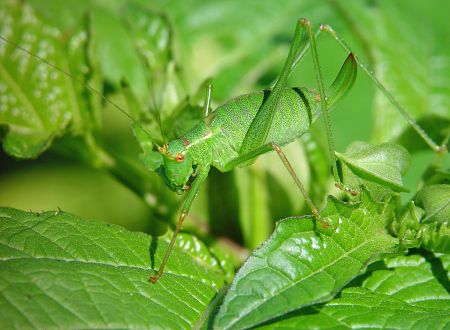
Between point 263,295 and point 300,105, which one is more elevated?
point 300,105

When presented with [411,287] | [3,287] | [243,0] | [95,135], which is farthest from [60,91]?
[243,0]

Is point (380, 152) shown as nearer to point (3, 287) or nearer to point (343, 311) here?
point (343, 311)

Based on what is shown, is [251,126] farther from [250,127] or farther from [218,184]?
[218,184]

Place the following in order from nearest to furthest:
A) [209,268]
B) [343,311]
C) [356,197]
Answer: [343,311], [356,197], [209,268]

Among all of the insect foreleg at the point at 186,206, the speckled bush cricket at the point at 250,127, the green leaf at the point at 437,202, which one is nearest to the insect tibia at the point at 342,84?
the speckled bush cricket at the point at 250,127

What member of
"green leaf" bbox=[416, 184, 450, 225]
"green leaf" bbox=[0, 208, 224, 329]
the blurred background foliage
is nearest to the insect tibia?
the blurred background foliage

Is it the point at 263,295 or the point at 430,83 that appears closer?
the point at 263,295

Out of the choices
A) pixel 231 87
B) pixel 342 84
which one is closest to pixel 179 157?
pixel 342 84

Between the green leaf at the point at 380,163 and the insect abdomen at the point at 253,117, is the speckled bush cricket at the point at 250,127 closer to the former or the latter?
the insect abdomen at the point at 253,117
